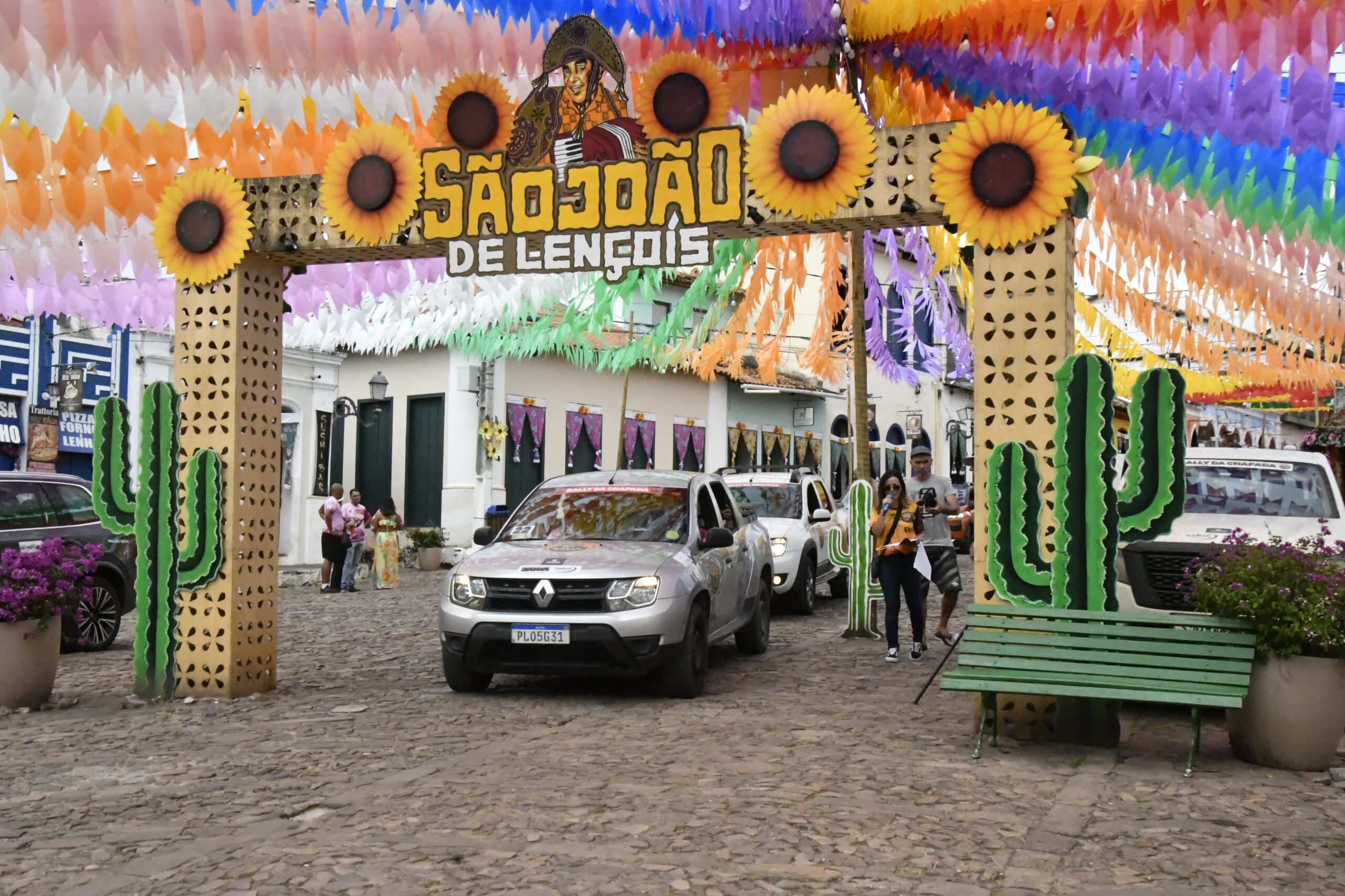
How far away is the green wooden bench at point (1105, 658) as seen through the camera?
715 centimetres

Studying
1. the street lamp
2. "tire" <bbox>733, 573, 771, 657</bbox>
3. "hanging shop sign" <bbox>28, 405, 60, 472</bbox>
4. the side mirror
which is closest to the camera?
the side mirror

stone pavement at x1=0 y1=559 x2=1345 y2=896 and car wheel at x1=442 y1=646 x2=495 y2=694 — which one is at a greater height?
car wheel at x1=442 y1=646 x2=495 y2=694

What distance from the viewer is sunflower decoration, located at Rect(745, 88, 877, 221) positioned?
336 inches

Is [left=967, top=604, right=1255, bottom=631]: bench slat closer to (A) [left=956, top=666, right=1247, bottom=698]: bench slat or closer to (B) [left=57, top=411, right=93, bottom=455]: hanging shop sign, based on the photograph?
(A) [left=956, top=666, right=1247, bottom=698]: bench slat

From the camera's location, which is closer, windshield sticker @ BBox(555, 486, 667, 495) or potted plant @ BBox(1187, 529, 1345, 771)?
potted plant @ BBox(1187, 529, 1345, 771)

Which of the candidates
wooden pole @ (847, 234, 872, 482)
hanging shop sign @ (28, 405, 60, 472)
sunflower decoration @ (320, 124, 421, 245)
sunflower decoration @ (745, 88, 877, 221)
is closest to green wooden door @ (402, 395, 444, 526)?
hanging shop sign @ (28, 405, 60, 472)

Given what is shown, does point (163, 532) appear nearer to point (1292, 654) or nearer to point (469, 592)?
point (469, 592)

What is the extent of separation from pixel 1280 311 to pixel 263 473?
11154 mm

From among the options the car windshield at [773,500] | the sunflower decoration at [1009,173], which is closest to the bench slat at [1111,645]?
the sunflower decoration at [1009,173]

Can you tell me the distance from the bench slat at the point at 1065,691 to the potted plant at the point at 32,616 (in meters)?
6.66

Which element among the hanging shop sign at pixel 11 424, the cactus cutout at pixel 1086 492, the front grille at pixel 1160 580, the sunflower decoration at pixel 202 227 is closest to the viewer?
the cactus cutout at pixel 1086 492

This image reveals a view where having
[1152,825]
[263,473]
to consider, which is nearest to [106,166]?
[263,473]

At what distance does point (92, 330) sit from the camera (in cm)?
2227

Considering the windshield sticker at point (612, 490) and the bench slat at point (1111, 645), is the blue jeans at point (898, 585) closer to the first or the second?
the windshield sticker at point (612, 490)
